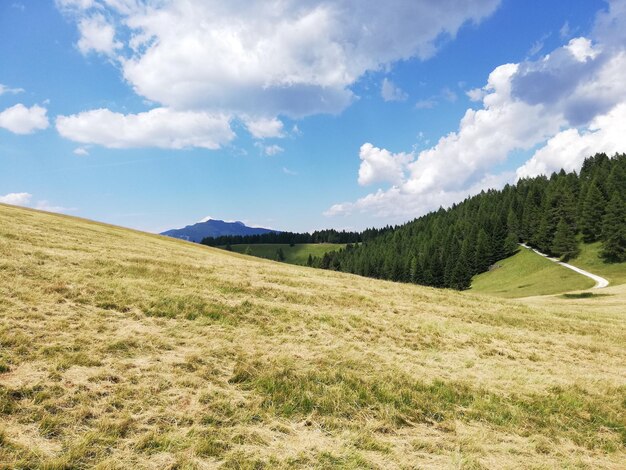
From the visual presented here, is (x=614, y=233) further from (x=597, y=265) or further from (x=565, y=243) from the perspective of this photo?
(x=565, y=243)

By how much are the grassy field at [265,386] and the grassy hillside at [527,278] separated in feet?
235

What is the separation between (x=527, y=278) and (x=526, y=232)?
2158 inches

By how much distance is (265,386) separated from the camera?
29.3 ft

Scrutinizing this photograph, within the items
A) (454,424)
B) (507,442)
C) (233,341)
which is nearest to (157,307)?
(233,341)

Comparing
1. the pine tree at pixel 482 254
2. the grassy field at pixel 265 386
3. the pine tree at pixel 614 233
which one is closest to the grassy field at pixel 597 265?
the pine tree at pixel 614 233

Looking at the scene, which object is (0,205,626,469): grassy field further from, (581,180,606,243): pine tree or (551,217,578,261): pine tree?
(581,180,606,243): pine tree

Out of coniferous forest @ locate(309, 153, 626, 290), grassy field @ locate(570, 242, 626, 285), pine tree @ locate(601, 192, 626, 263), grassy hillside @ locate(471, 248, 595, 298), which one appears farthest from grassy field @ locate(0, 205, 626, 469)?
coniferous forest @ locate(309, 153, 626, 290)

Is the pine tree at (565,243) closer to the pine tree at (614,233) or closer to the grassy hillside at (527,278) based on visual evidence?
the grassy hillside at (527,278)

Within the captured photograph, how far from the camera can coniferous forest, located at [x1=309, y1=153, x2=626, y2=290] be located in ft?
346

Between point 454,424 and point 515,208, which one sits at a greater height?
point 515,208

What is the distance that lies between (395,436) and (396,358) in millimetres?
4677

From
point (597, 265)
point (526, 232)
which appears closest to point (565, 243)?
point (597, 265)

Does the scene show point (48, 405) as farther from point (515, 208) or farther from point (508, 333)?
point (515, 208)

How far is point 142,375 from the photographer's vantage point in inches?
333
